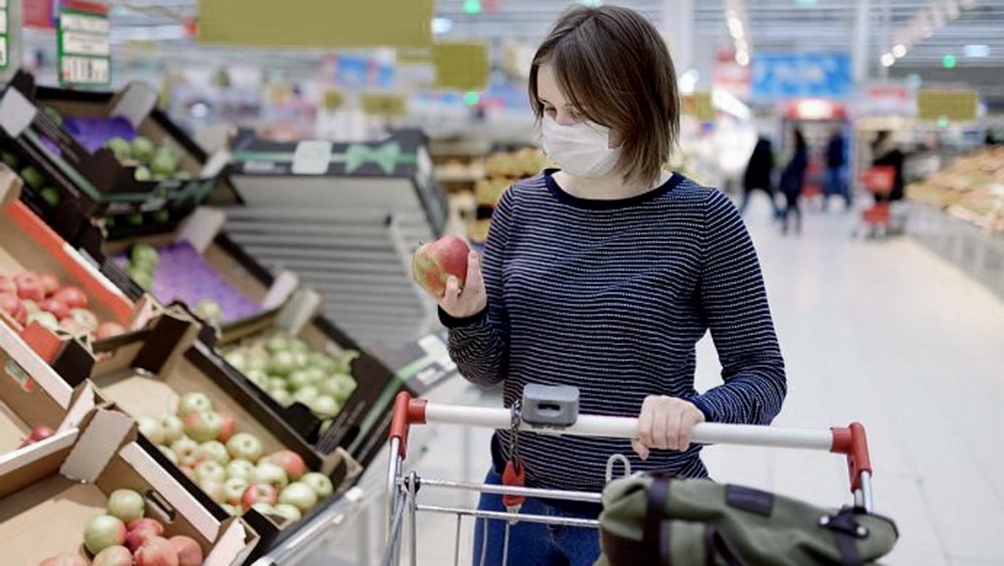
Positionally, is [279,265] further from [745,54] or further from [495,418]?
[745,54]

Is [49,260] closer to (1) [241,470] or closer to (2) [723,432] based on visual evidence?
(1) [241,470]

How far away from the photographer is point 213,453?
2.84 m

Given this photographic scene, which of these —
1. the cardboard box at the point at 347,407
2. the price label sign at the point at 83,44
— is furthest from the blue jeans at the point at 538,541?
the price label sign at the point at 83,44

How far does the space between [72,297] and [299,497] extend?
1.00 metres

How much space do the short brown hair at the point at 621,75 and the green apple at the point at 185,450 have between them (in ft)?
5.63

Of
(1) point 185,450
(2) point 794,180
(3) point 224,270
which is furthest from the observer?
(2) point 794,180

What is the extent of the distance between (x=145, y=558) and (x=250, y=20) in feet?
6.52

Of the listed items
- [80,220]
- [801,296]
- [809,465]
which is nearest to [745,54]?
[801,296]

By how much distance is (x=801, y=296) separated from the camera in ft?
32.2

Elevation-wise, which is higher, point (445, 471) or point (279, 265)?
point (279, 265)

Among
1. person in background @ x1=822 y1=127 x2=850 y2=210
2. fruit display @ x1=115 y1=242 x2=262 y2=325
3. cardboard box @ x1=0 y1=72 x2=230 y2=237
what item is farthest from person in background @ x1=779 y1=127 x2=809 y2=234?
cardboard box @ x1=0 y1=72 x2=230 y2=237

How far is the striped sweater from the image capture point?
1569mm

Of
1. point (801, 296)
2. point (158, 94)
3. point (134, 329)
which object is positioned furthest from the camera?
point (801, 296)

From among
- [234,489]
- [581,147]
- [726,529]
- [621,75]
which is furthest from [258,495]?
[726,529]
